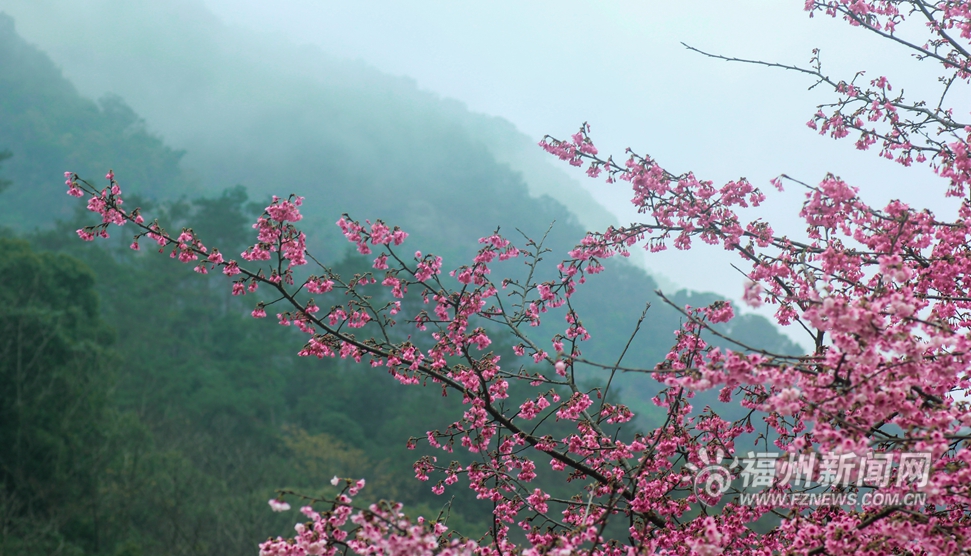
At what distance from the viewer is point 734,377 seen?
269 centimetres

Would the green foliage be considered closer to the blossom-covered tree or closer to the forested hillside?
the forested hillside

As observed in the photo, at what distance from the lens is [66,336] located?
55.2ft

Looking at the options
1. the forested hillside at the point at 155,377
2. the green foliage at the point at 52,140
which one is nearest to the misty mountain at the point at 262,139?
the green foliage at the point at 52,140

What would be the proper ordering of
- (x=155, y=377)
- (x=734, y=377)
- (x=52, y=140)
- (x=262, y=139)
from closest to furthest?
(x=734, y=377)
(x=155, y=377)
(x=52, y=140)
(x=262, y=139)

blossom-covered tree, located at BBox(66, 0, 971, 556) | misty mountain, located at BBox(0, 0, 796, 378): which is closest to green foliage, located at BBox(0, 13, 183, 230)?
misty mountain, located at BBox(0, 0, 796, 378)

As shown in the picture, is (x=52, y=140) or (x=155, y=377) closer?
(x=155, y=377)

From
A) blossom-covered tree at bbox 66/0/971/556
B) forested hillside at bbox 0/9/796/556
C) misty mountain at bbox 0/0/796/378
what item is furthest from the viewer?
misty mountain at bbox 0/0/796/378

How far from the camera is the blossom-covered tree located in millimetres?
2605

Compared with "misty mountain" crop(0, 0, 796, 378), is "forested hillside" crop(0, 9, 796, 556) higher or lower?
lower

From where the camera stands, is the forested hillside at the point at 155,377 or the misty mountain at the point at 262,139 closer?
the forested hillside at the point at 155,377

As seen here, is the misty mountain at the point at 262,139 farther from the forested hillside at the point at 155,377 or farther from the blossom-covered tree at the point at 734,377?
the blossom-covered tree at the point at 734,377

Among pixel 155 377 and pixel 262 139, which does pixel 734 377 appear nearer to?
pixel 155 377

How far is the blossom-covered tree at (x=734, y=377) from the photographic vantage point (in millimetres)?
2605

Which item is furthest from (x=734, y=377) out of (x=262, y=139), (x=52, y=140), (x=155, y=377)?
Result: (x=262, y=139)
